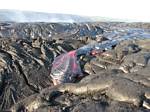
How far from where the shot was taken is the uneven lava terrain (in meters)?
9.51

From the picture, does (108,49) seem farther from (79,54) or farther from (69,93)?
(69,93)

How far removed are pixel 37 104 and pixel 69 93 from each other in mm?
987

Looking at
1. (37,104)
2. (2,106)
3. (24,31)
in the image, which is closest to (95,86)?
(37,104)

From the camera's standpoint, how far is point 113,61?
1360 centimetres

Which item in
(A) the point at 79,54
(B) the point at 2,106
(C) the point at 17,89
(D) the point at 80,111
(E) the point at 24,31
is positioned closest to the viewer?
(D) the point at 80,111

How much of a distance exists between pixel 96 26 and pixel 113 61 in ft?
51.9

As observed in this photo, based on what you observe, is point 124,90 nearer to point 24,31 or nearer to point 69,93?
point 69,93

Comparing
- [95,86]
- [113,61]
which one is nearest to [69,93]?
[95,86]

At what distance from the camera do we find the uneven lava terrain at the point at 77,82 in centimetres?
951

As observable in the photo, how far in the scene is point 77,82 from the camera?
12062 mm

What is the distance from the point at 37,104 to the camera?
33.0 feet

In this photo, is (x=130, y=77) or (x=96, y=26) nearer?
(x=130, y=77)

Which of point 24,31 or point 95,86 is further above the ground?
point 95,86

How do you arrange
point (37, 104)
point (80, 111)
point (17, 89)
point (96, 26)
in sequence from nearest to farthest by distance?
point (80, 111) < point (37, 104) < point (17, 89) < point (96, 26)
